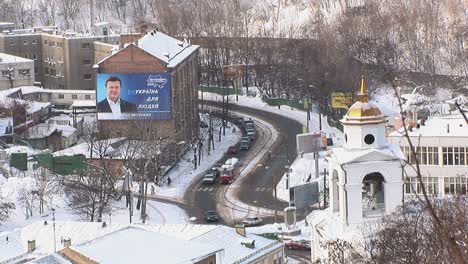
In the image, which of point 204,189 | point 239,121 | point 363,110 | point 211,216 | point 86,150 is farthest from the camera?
point 239,121

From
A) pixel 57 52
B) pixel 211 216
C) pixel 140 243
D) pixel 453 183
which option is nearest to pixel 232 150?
pixel 211 216

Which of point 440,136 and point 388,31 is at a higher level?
point 388,31

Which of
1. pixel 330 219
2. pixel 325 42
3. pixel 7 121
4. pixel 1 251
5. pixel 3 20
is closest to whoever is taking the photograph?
pixel 330 219

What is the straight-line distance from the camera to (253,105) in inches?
3241

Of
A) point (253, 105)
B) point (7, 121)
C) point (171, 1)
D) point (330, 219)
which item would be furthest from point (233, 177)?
point (171, 1)

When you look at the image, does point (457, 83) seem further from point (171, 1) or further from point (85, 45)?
point (171, 1)

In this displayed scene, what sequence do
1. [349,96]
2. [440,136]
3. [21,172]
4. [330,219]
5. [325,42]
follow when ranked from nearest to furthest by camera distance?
[330,219], [440,136], [21,172], [349,96], [325,42]

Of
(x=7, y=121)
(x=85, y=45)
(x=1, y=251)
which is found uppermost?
(x=85, y=45)

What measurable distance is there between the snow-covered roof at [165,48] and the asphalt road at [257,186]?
623 centimetres

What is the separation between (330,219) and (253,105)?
50859mm

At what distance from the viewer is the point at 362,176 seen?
30.3 metres

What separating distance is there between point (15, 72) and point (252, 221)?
3650 cm

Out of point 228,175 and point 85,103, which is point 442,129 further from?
point 85,103

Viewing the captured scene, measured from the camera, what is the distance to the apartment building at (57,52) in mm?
87062
